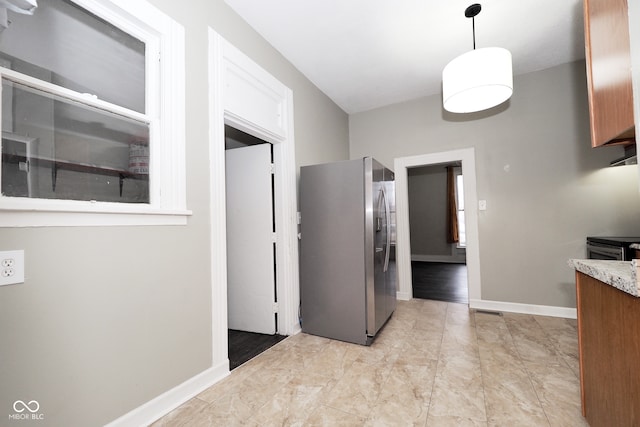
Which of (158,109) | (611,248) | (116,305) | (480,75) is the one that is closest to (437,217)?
(611,248)

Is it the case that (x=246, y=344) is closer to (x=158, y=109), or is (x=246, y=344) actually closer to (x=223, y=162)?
(x=223, y=162)

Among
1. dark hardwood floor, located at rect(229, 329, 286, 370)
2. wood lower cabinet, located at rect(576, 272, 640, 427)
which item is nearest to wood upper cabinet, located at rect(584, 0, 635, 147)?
wood lower cabinet, located at rect(576, 272, 640, 427)

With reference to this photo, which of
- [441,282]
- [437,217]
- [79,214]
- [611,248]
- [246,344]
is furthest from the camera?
[437,217]

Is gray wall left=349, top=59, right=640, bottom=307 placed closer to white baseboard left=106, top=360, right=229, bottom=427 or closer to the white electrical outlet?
white baseboard left=106, top=360, right=229, bottom=427

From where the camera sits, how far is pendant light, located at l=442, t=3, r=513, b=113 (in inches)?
71.5

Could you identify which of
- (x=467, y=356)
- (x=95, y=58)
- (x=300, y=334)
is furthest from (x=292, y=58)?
(x=467, y=356)

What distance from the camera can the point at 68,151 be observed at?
1306 mm

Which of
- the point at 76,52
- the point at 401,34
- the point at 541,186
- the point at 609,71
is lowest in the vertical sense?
the point at 541,186

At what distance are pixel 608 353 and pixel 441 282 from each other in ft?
13.0

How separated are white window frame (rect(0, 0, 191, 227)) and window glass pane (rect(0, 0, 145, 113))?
5 cm

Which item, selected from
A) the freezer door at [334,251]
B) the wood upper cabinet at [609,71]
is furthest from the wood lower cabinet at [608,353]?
the freezer door at [334,251]

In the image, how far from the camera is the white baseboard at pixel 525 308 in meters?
2.98

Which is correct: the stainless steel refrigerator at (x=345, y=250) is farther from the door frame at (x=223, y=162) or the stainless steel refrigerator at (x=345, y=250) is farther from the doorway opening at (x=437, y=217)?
the doorway opening at (x=437, y=217)

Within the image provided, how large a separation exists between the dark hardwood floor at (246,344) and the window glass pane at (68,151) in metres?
1.47
